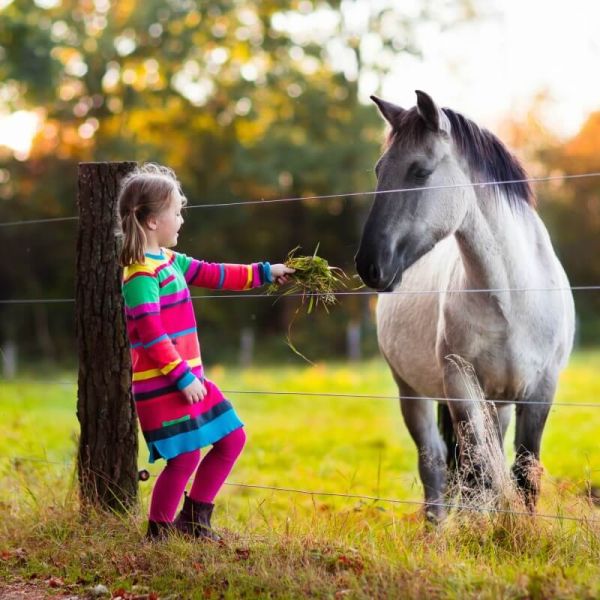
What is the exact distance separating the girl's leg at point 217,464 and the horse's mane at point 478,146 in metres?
1.46

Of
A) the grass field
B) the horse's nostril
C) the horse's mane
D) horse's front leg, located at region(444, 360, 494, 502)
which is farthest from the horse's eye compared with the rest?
the grass field

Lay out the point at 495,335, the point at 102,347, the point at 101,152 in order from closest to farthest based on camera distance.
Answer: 1. the point at 495,335
2. the point at 102,347
3. the point at 101,152

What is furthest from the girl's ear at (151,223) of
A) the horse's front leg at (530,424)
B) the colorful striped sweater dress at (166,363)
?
the horse's front leg at (530,424)

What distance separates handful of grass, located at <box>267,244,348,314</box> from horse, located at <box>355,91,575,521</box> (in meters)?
0.23

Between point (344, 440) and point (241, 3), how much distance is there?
2003 cm

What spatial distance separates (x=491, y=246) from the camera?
4043 millimetres

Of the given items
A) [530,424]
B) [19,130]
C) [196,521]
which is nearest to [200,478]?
[196,521]

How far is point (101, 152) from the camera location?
22.9m

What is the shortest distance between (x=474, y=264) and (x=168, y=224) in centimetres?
140

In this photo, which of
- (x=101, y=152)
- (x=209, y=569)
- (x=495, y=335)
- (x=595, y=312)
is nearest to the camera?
(x=209, y=569)

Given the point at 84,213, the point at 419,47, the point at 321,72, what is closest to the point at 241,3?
the point at 321,72

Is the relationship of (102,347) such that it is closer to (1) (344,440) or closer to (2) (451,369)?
(2) (451,369)

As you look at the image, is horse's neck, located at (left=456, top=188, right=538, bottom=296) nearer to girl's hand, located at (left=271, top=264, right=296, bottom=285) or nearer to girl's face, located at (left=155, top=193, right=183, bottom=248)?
girl's hand, located at (left=271, top=264, right=296, bottom=285)

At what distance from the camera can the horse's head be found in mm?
3602
